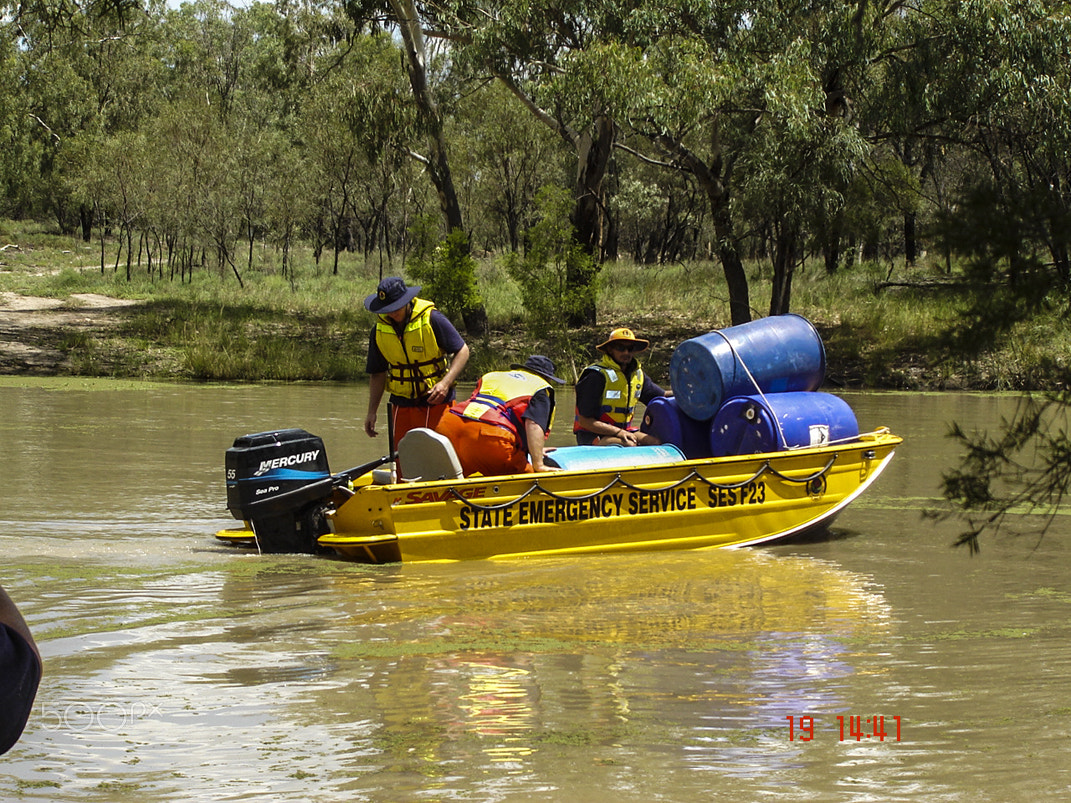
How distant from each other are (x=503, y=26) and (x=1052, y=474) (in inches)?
823

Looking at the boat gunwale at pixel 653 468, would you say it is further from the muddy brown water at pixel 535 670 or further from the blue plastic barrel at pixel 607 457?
the muddy brown water at pixel 535 670

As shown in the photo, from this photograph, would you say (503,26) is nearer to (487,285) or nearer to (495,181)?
(487,285)

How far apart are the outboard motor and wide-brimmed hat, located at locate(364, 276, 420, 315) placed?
1085mm

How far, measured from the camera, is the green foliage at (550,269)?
22.9m

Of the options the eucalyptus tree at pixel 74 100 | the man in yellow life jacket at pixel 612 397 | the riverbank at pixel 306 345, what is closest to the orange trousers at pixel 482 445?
the man in yellow life jacket at pixel 612 397

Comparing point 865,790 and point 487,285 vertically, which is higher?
point 487,285

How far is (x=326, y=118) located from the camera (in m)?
40.0

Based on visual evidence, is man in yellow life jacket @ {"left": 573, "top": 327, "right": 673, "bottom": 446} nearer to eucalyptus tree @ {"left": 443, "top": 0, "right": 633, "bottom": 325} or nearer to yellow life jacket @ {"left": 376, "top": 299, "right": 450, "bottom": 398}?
yellow life jacket @ {"left": 376, "top": 299, "right": 450, "bottom": 398}

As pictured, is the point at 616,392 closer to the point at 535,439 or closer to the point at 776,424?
the point at 776,424

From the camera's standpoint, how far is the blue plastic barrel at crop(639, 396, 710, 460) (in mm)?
9797

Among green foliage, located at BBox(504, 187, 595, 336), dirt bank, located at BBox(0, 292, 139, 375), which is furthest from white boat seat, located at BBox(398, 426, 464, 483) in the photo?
dirt bank, located at BBox(0, 292, 139, 375)

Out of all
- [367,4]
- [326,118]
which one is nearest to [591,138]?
[367,4]

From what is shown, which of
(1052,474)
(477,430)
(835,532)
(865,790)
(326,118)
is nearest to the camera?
(1052,474)
